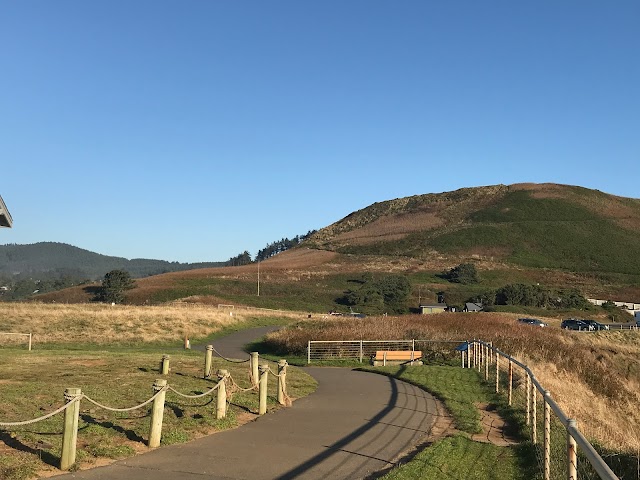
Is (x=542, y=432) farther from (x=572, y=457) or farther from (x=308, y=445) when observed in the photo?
(x=572, y=457)

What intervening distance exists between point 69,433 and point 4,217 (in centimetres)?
1064

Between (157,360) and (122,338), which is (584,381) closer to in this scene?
(157,360)

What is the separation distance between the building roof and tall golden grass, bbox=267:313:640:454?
15.2 metres

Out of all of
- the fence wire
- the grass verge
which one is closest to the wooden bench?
the fence wire

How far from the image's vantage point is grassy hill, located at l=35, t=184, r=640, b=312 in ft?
272

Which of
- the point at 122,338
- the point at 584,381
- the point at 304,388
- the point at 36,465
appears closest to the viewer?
the point at 36,465

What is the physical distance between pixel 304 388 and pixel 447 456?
8.41 m

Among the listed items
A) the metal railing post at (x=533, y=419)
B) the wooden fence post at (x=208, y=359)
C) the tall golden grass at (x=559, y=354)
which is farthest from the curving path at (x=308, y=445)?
the tall golden grass at (x=559, y=354)

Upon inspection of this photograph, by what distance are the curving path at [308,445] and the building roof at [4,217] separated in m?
9.08

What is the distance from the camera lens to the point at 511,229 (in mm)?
121375

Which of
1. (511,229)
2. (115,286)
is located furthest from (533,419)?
(511,229)

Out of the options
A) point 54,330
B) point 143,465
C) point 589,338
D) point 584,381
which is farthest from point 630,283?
point 143,465

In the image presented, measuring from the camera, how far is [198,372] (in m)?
18.6

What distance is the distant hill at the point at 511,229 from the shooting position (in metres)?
107
